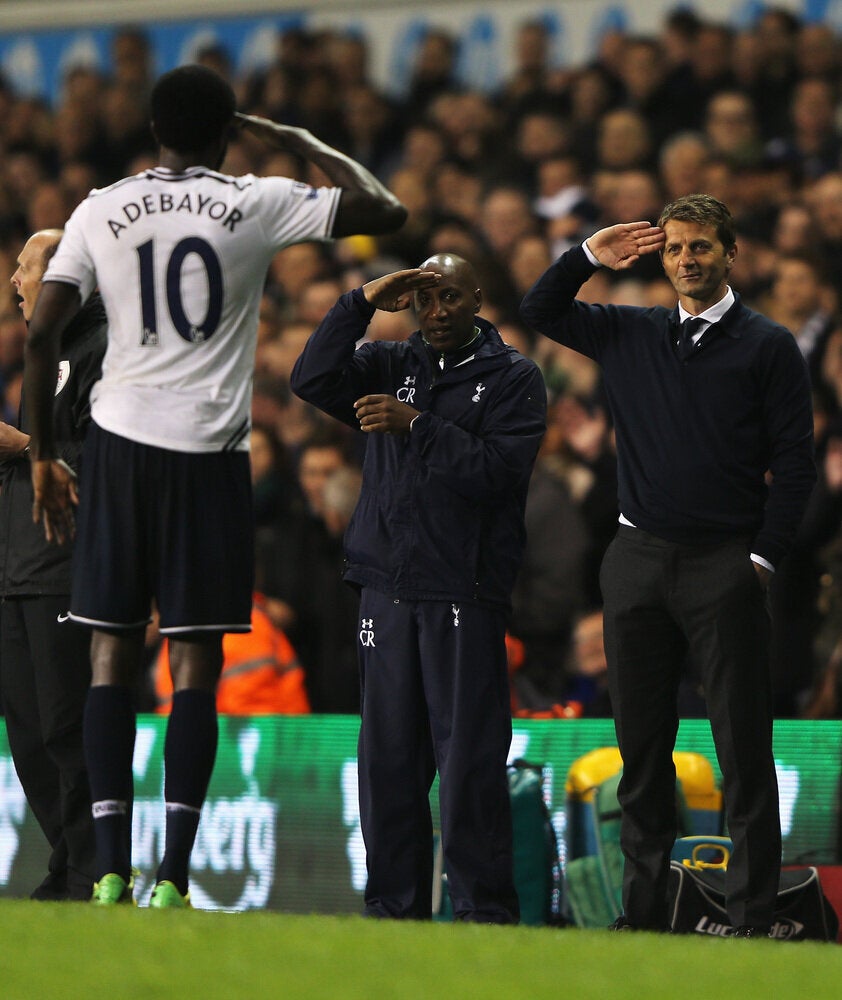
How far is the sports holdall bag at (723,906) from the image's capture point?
18.1 ft

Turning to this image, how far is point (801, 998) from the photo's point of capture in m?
3.26

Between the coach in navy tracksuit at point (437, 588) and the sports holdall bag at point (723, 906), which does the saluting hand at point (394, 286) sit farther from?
the sports holdall bag at point (723, 906)

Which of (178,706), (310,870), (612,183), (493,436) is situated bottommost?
(310,870)

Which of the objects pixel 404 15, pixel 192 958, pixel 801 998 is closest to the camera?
pixel 801 998

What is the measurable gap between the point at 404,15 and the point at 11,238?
348 cm

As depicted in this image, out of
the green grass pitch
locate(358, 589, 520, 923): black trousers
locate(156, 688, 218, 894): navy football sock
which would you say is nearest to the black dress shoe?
locate(358, 589, 520, 923): black trousers

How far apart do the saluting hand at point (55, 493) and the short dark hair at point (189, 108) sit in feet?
2.99

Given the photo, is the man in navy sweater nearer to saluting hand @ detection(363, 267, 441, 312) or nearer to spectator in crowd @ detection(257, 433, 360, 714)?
saluting hand @ detection(363, 267, 441, 312)

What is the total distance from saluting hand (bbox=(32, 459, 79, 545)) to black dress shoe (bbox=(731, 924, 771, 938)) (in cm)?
219

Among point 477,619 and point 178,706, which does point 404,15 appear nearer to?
point 477,619

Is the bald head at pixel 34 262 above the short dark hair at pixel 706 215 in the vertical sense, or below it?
below

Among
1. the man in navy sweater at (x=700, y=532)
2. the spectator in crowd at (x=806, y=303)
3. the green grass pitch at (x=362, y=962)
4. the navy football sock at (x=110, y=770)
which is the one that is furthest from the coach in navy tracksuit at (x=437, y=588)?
the spectator in crowd at (x=806, y=303)

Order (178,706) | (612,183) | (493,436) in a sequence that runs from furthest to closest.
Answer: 1. (612,183)
2. (493,436)
3. (178,706)

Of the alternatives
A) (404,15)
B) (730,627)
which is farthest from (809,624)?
(404,15)
